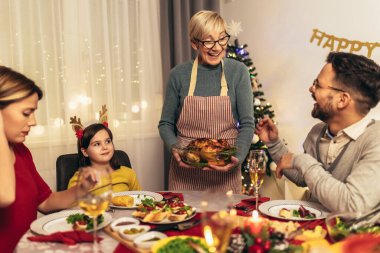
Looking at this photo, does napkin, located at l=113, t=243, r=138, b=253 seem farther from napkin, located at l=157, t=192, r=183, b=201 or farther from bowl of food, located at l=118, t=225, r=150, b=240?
napkin, located at l=157, t=192, r=183, b=201

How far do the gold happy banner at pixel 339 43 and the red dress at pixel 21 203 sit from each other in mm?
3179

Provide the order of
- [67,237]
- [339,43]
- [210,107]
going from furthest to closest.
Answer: [339,43]
[210,107]
[67,237]

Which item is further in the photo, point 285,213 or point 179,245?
point 285,213

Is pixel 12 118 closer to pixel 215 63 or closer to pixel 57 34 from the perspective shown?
pixel 215 63

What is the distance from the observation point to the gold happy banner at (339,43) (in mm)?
3814

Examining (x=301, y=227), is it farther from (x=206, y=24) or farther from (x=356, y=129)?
(x=206, y=24)

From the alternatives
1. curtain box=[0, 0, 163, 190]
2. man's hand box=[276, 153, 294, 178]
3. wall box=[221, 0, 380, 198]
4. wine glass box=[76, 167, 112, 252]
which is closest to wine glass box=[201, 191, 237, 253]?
wine glass box=[76, 167, 112, 252]

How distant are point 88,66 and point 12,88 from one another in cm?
205

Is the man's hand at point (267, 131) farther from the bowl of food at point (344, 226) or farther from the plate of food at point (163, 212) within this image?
the bowl of food at point (344, 226)

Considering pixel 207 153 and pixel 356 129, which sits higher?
pixel 356 129

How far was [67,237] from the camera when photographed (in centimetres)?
150

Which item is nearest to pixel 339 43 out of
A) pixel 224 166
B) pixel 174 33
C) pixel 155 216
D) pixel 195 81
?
pixel 174 33

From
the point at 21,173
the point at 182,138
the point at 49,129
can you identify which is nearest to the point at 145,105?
the point at 49,129

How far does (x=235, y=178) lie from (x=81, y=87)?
1.88 m
